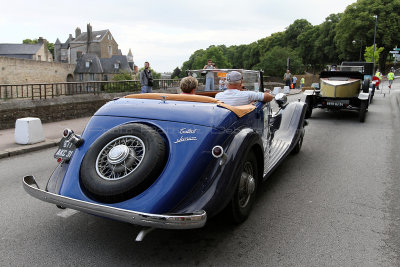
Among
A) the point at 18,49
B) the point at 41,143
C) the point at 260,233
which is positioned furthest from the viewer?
the point at 18,49

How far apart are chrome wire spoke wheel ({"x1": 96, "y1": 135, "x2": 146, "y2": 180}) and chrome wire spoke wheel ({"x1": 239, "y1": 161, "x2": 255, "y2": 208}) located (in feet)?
3.55

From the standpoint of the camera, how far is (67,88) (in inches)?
530

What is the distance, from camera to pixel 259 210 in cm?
402

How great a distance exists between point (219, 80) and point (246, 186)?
A: 2547mm

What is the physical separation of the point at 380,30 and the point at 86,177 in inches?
2442

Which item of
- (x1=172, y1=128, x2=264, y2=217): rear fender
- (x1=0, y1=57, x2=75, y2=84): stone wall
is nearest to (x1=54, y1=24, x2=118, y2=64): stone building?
(x1=0, y1=57, x2=75, y2=84): stone wall

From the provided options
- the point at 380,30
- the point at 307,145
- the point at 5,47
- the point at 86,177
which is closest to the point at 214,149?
the point at 86,177

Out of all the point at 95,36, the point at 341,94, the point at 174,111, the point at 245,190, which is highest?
the point at 95,36

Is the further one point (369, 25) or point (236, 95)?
point (369, 25)

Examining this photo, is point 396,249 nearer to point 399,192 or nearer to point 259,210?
point 259,210

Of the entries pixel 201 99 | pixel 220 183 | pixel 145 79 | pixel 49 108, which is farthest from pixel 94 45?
pixel 220 183

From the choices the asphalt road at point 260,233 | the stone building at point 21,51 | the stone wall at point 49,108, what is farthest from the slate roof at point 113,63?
the asphalt road at point 260,233

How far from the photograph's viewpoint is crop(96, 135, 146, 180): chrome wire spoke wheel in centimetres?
307

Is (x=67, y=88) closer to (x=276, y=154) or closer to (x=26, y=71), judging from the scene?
(x=276, y=154)
